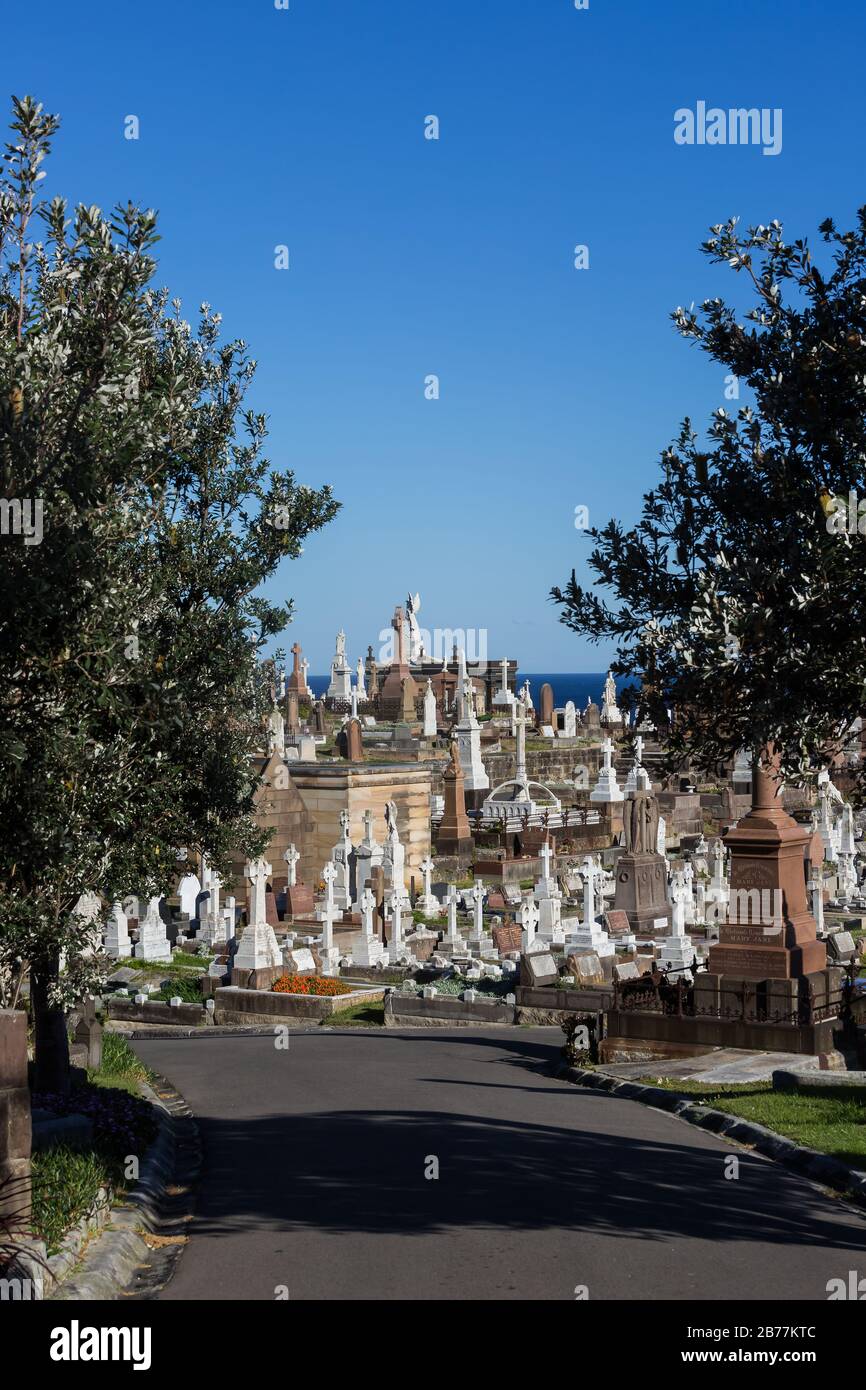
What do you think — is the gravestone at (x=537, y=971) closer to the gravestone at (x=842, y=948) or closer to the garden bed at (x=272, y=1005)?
the garden bed at (x=272, y=1005)

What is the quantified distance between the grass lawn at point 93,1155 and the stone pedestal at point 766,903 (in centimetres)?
735

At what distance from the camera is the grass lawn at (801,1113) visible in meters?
11.3

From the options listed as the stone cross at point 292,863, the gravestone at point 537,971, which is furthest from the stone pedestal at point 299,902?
the gravestone at point 537,971

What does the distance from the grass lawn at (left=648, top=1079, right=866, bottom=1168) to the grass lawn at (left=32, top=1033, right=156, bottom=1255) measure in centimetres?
527

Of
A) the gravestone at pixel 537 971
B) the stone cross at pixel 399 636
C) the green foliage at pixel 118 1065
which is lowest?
the green foliage at pixel 118 1065

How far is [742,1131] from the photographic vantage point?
40.5ft

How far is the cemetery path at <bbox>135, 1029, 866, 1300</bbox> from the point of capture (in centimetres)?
802

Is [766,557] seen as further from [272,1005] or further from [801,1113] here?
[272,1005]

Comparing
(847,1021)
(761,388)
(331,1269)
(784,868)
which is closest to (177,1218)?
(331,1269)

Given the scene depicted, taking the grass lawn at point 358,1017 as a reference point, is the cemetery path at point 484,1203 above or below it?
above

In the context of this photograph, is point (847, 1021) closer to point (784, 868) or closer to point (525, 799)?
point (784, 868)

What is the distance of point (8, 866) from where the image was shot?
8844mm

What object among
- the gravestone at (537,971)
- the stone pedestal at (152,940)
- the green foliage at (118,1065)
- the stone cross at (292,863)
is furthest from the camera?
the stone cross at (292,863)
